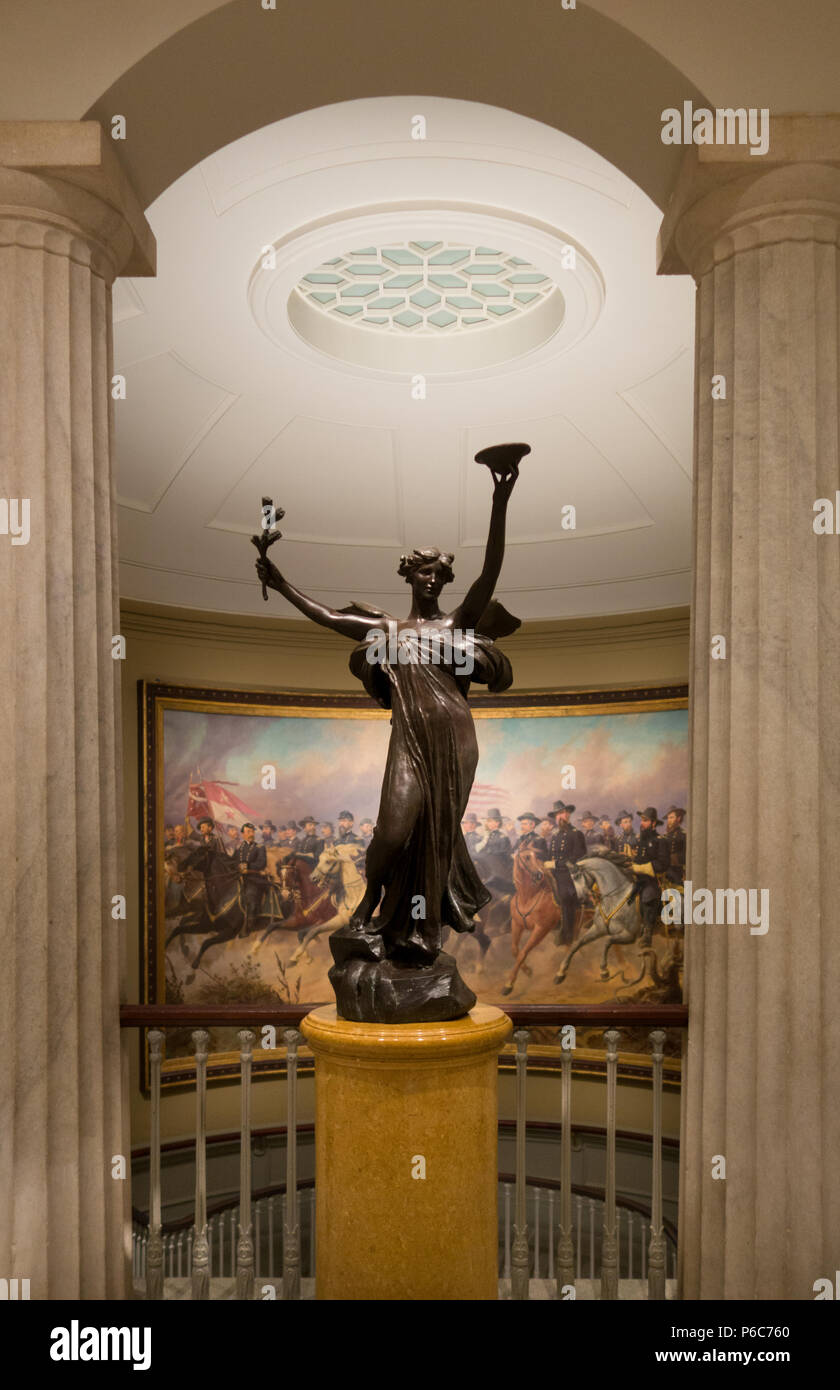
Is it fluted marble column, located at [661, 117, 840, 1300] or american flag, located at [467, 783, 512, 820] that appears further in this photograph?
american flag, located at [467, 783, 512, 820]

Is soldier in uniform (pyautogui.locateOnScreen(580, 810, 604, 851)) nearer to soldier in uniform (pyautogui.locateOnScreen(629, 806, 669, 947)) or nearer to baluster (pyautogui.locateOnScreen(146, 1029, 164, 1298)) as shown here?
soldier in uniform (pyautogui.locateOnScreen(629, 806, 669, 947))

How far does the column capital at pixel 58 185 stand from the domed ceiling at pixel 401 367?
7.36ft

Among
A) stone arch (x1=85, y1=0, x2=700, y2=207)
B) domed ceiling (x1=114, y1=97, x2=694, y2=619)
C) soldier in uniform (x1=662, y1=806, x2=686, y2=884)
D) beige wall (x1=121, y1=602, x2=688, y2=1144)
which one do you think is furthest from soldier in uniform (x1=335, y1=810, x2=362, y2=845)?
stone arch (x1=85, y1=0, x2=700, y2=207)

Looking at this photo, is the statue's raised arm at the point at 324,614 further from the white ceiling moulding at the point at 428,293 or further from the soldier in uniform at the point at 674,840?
the soldier in uniform at the point at 674,840

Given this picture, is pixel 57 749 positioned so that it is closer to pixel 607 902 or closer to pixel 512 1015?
pixel 512 1015

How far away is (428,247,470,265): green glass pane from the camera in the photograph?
6945 mm

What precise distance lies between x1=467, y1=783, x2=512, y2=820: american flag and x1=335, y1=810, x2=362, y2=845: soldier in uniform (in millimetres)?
1118

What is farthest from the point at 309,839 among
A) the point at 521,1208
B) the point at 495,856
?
the point at 521,1208

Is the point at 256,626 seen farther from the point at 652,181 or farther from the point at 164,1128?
the point at 652,181

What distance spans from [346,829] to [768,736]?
6.56 metres

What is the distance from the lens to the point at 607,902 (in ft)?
30.5

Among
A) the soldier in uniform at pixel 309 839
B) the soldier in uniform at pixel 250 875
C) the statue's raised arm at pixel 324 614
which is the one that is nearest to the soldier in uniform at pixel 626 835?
the soldier in uniform at pixel 309 839

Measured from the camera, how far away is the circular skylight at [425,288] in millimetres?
6973

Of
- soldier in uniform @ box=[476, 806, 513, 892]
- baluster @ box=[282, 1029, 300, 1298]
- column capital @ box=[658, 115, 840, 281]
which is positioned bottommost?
baluster @ box=[282, 1029, 300, 1298]
